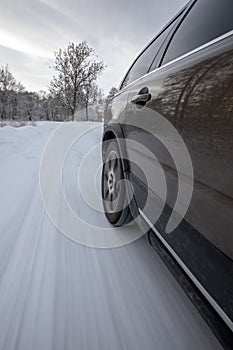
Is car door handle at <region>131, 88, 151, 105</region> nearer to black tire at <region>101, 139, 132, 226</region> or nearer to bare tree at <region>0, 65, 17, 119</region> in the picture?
black tire at <region>101, 139, 132, 226</region>

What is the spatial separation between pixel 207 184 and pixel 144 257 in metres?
1.26

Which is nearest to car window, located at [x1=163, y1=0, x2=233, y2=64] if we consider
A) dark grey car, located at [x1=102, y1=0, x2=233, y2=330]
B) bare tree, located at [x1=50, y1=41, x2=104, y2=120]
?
dark grey car, located at [x1=102, y1=0, x2=233, y2=330]

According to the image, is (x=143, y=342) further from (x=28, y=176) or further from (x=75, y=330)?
(x=28, y=176)

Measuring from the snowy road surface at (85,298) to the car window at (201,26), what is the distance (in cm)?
149

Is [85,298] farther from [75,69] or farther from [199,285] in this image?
[75,69]

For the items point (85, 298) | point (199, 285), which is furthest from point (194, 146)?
point (85, 298)

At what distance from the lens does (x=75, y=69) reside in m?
19.2

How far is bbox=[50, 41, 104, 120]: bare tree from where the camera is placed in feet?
63.0

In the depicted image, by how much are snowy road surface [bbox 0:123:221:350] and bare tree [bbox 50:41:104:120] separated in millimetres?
18771

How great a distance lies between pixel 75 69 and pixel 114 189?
19290mm

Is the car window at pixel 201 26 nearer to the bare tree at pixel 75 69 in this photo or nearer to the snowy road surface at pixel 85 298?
the snowy road surface at pixel 85 298

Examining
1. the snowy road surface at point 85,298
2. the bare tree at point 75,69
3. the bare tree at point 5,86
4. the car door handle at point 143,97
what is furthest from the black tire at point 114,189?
the bare tree at point 5,86

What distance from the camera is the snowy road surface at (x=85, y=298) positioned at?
3.95ft

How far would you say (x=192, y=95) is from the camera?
0.97 m
